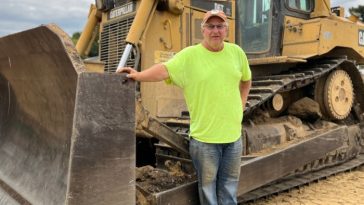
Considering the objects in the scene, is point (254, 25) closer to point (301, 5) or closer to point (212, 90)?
point (301, 5)

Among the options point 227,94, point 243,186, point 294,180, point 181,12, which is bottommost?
point 294,180

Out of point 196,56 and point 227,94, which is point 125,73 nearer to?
point 196,56

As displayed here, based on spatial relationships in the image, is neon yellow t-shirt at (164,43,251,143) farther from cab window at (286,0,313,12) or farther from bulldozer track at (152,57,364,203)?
cab window at (286,0,313,12)

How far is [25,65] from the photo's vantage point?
140 inches

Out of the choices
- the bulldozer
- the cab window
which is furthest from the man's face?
the cab window

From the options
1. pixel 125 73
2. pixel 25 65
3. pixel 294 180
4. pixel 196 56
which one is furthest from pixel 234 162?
pixel 294 180

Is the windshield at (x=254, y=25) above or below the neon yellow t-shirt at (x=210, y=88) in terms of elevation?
above

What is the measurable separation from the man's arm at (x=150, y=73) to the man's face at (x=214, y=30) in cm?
38

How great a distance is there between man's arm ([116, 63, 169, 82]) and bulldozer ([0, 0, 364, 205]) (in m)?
0.07

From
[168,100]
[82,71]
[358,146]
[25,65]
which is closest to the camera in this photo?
[82,71]

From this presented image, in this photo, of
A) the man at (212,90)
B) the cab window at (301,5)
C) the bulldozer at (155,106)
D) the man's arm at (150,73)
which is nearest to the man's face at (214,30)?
the man at (212,90)

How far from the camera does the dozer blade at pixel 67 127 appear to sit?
9.14 feet

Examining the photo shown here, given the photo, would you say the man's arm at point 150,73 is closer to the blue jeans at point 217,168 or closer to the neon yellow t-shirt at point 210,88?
the neon yellow t-shirt at point 210,88

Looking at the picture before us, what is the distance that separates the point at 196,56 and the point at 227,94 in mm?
338
